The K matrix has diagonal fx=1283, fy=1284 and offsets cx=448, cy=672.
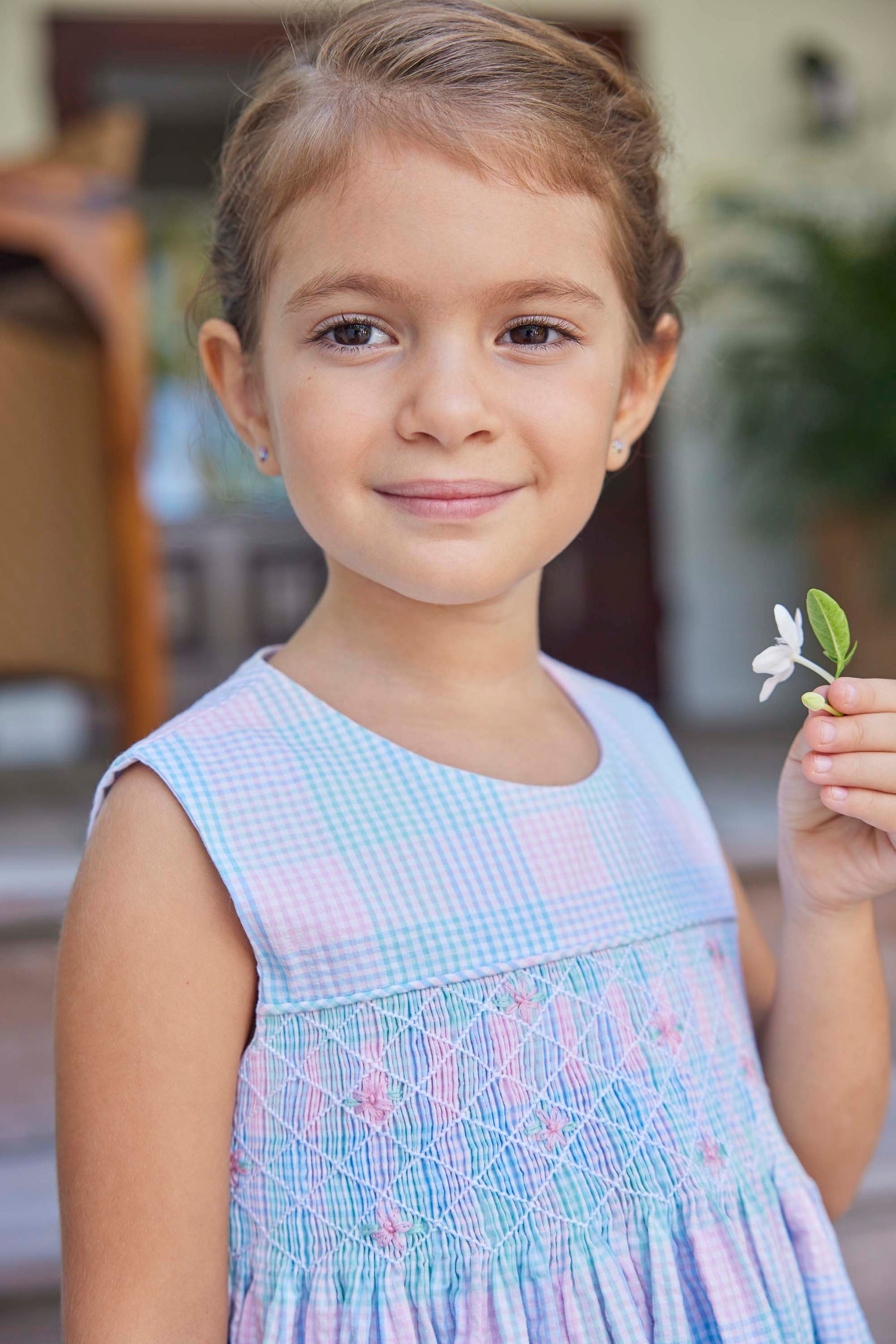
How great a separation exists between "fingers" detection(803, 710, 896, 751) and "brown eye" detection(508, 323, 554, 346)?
1.02 ft

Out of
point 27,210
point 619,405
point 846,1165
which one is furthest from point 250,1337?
Result: point 27,210

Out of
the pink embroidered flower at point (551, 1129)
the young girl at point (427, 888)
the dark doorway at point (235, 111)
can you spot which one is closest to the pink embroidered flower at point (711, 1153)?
the young girl at point (427, 888)

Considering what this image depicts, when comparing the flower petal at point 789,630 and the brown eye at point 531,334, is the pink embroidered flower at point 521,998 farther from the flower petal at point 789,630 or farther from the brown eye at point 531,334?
the brown eye at point 531,334

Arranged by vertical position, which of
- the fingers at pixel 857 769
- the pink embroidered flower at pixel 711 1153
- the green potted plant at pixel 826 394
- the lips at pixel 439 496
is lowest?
the pink embroidered flower at pixel 711 1153

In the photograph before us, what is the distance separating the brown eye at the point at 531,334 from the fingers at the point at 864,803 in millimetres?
350

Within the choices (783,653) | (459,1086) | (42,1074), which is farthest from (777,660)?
(42,1074)

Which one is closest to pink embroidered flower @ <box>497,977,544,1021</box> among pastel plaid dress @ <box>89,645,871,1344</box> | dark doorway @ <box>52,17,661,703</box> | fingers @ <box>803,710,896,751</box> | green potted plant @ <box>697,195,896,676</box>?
pastel plaid dress @ <box>89,645,871,1344</box>

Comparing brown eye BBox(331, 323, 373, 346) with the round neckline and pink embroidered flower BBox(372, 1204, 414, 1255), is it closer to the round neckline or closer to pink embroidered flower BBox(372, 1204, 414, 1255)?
the round neckline

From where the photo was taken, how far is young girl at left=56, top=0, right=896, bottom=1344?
2.53 ft

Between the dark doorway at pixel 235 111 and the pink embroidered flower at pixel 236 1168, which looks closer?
the pink embroidered flower at pixel 236 1168

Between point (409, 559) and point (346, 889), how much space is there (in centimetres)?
22

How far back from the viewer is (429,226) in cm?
81

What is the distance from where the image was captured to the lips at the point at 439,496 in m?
0.83

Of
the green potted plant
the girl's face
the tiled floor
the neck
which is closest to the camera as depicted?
the girl's face
